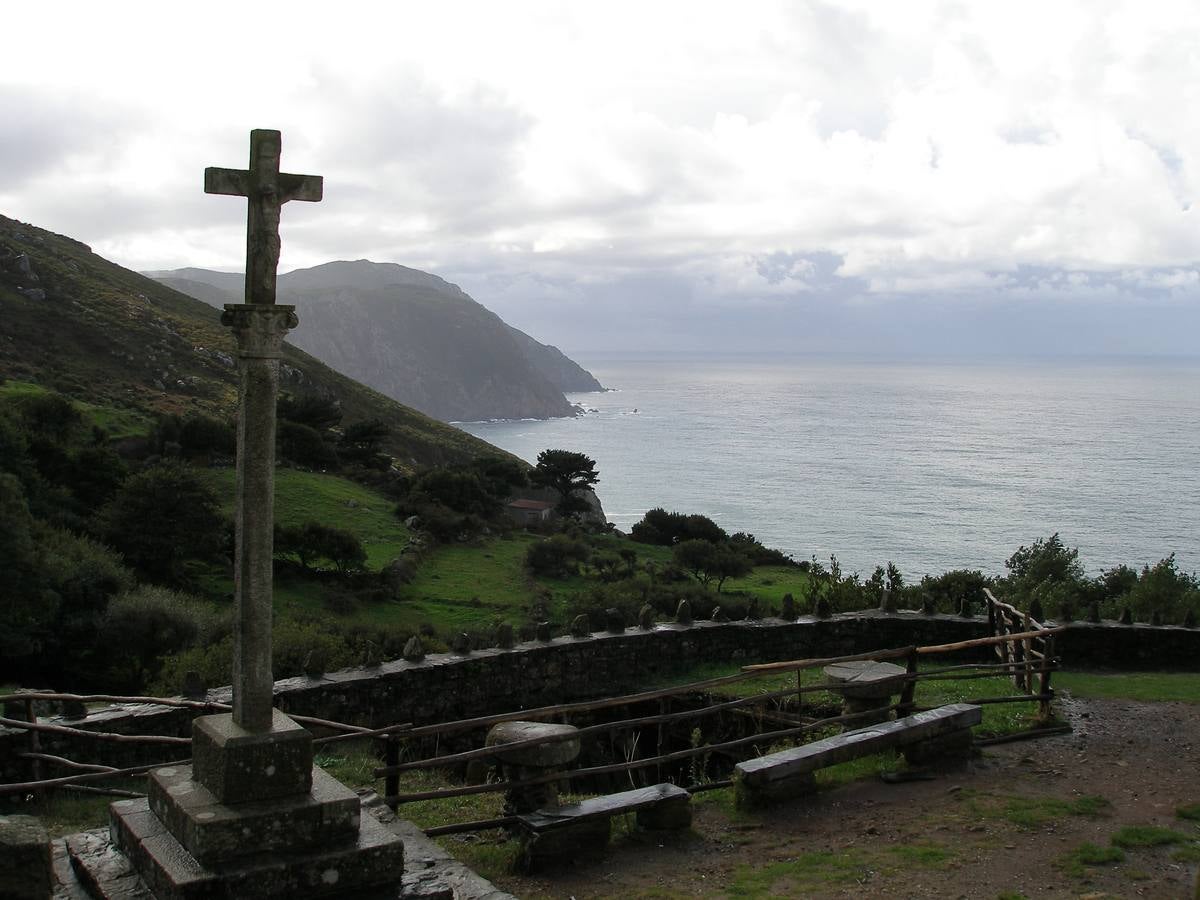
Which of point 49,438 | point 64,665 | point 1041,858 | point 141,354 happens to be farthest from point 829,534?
point 1041,858

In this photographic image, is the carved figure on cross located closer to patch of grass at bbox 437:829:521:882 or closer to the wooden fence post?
the wooden fence post

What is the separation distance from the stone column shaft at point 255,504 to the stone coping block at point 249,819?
0.45m

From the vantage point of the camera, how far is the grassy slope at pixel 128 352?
2164 inches

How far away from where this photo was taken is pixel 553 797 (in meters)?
8.00

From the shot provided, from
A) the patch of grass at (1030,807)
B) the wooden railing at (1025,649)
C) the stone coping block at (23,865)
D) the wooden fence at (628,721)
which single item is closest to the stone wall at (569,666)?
the wooden fence at (628,721)

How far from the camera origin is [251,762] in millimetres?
5727

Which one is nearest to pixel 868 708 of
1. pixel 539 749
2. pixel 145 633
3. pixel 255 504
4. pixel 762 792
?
pixel 762 792

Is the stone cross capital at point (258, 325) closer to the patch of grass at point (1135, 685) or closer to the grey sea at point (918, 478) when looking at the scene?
the patch of grass at point (1135, 685)

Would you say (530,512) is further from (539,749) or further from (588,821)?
(588,821)

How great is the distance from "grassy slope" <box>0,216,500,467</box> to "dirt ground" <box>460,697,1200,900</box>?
47.4 meters

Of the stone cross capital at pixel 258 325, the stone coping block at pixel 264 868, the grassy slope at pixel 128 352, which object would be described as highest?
the grassy slope at pixel 128 352

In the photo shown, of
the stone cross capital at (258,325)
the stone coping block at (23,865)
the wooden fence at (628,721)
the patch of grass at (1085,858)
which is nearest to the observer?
the stone coping block at (23,865)

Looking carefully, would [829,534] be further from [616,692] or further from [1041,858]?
[1041,858]

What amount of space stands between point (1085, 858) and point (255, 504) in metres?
→ 6.23
